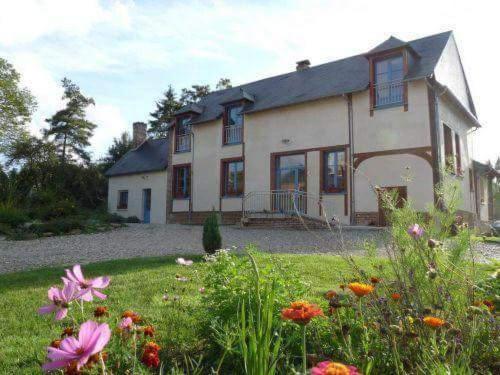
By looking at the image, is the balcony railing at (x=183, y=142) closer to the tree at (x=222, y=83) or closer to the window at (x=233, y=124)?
the window at (x=233, y=124)

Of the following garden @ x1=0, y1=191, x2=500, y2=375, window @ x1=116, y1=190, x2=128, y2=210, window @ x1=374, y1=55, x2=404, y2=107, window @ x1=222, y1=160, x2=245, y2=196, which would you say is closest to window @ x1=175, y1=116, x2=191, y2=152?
window @ x1=222, y1=160, x2=245, y2=196

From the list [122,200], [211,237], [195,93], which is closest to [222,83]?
[195,93]

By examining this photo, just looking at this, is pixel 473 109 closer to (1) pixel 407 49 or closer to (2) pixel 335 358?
(1) pixel 407 49

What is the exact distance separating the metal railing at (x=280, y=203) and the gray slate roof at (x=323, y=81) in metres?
3.82

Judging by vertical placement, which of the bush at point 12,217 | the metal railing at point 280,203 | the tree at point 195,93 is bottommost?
the bush at point 12,217

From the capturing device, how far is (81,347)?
1.04 m

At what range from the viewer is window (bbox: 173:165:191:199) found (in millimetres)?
21098

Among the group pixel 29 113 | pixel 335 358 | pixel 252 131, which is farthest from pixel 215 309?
pixel 29 113

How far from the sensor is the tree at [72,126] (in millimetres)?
30781

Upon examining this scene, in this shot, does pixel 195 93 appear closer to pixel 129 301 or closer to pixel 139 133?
pixel 139 133

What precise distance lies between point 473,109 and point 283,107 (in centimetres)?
1014

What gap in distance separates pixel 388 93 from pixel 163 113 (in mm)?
29379

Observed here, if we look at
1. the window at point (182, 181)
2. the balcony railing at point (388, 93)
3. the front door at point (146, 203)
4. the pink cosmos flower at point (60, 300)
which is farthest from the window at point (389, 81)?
the pink cosmos flower at point (60, 300)

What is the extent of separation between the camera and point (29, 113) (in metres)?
32.8
